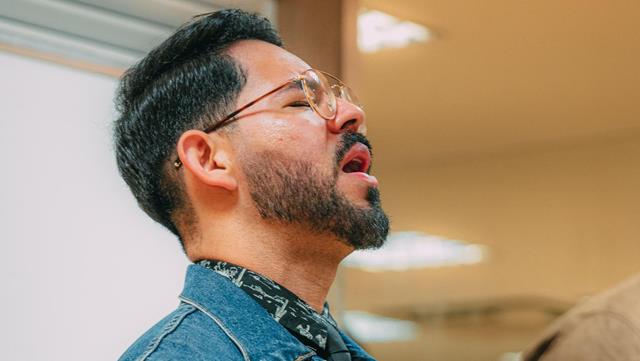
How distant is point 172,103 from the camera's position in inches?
56.8

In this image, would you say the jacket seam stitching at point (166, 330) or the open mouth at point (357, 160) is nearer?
the jacket seam stitching at point (166, 330)

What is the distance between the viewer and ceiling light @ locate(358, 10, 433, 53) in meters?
3.88

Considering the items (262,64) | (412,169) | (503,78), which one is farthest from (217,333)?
(412,169)

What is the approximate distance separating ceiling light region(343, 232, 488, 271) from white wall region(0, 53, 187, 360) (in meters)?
4.46

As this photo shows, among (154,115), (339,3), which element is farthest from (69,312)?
(339,3)

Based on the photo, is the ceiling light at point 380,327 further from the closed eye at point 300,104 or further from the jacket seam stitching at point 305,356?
the jacket seam stitching at point 305,356

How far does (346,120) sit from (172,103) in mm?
261

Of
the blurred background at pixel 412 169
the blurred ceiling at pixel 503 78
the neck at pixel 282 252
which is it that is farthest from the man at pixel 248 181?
the blurred ceiling at pixel 503 78

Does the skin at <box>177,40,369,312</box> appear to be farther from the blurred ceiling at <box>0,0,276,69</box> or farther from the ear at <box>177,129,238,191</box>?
the blurred ceiling at <box>0,0,276,69</box>

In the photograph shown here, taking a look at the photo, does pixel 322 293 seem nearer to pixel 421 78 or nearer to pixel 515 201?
pixel 421 78

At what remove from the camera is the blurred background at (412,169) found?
6.04 feet

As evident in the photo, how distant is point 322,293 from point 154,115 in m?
0.37

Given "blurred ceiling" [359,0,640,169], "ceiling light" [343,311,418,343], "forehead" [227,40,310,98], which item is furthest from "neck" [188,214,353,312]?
"ceiling light" [343,311,418,343]

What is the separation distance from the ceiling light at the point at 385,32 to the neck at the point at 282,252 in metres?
2.55
